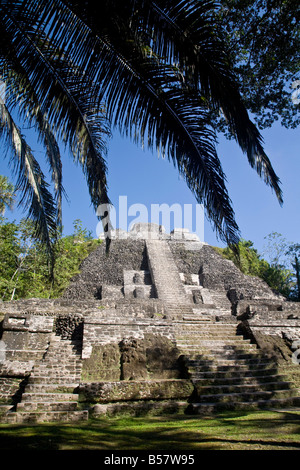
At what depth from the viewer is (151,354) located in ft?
19.9

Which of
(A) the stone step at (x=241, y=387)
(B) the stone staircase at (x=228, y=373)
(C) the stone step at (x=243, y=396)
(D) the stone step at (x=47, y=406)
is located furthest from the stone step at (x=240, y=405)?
(D) the stone step at (x=47, y=406)

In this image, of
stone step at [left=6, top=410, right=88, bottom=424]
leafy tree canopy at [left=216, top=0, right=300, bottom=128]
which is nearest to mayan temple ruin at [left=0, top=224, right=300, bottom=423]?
stone step at [left=6, top=410, right=88, bottom=424]

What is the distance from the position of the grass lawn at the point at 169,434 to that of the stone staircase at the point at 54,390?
50cm

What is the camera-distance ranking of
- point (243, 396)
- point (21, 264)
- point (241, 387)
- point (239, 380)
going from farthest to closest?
point (21, 264) < point (239, 380) < point (241, 387) < point (243, 396)

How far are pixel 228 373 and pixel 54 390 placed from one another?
3.13m

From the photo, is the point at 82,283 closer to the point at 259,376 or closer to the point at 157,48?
the point at 259,376

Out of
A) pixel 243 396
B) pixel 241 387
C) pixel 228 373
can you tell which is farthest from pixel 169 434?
pixel 228 373

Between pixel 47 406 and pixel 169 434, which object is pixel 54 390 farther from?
pixel 169 434

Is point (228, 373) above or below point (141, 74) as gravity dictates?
below

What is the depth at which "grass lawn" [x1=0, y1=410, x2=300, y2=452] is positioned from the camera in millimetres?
2727

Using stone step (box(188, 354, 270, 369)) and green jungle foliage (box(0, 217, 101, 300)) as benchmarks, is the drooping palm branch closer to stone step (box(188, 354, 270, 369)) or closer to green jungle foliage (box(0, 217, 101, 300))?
stone step (box(188, 354, 270, 369))

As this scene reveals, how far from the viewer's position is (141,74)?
293 centimetres

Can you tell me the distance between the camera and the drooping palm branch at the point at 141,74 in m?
2.67
